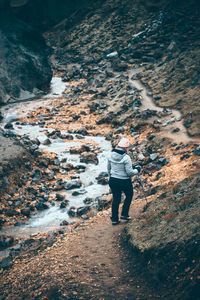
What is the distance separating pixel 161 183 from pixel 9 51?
2057 centimetres

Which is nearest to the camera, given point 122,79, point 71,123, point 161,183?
point 161,183

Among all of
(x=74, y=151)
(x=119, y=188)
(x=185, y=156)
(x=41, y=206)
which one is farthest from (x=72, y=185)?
(x=119, y=188)

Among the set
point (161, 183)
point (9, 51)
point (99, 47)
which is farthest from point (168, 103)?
point (99, 47)

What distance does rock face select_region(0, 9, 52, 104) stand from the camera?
2481 cm

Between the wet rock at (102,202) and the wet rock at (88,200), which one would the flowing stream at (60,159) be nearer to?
the wet rock at (88,200)

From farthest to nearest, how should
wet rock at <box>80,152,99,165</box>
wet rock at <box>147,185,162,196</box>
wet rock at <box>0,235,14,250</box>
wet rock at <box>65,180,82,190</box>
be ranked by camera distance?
wet rock at <box>80,152,99,165</box> → wet rock at <box>65,180,82,190</box> → wet rock at <box>147,185,162,196</box> → wet rock at <box>0,235,14,250</box>

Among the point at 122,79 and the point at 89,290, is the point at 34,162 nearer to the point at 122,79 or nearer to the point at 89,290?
the point at 89,290

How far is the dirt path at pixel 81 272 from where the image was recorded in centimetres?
517

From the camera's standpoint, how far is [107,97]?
74.2ft

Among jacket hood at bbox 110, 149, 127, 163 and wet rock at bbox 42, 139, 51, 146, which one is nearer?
jacket hood at bbox 110, 149, 127, 163

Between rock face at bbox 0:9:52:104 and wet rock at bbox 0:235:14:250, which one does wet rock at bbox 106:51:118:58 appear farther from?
wet rock at bbox 0:235:14:250

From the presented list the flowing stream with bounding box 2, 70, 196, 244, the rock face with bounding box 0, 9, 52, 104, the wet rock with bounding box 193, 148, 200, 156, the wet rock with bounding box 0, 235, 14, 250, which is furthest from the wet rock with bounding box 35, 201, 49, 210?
the rock face with bounding box 0, 9, 52, 104

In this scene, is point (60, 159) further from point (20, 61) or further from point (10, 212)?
point (20, 61)

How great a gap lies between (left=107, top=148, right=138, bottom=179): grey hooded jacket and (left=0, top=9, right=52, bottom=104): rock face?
61.4ft
